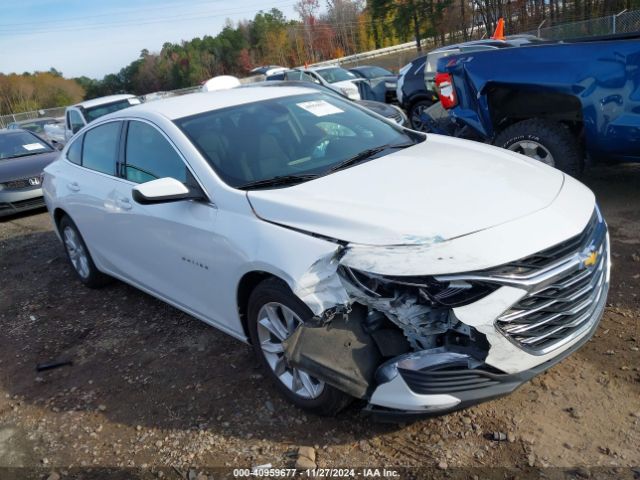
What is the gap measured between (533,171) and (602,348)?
1.10m

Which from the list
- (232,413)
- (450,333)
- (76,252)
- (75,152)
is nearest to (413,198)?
(450,333)

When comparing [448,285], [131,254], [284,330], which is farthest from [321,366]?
[131,254]

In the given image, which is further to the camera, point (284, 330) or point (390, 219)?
point (284, 330)

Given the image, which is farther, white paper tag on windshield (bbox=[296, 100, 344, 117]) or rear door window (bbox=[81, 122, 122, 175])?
rear door window (bbox=[81, 122, 122, 175])

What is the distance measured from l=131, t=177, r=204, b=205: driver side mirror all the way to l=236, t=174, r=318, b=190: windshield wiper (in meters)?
0.30

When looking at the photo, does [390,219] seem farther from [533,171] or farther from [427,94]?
[427,94]

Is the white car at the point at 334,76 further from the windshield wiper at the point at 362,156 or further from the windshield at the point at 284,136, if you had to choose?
the windshield wiper at the point at 362,156

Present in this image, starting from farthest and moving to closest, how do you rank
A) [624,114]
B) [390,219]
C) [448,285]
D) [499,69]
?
[499,69] < [624,114] < [390,219] < [448,285]

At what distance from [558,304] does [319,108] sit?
91.3 inches

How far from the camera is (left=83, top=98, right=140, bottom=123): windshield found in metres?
12.9

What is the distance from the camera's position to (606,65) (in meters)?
4.73

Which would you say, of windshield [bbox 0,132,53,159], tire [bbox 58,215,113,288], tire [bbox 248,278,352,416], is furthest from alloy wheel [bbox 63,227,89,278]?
windshield [bbox 0,132,53,159]

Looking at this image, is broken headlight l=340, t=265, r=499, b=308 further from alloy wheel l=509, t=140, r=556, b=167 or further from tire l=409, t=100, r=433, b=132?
tire l=409, t=100, r=433, b=132

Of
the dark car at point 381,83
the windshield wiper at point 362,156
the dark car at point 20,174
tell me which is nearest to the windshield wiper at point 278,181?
the windshield wiper at point 362,156
